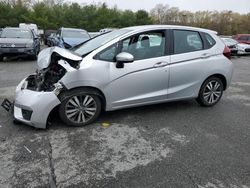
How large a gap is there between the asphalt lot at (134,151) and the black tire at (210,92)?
34 cm

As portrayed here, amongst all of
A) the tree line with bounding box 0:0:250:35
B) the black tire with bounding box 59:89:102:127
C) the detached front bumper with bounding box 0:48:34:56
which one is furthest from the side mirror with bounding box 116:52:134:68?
the tree line with bounding box 0:0:250:35

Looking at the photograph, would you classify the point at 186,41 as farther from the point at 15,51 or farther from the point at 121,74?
the point at 15,51

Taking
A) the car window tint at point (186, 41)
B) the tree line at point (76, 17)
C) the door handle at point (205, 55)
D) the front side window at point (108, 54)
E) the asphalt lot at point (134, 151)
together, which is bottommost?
the asphalt lot at point (134, 151)

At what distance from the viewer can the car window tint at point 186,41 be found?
15.0 feet

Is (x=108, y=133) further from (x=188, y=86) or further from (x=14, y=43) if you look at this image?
(x=14, y=43)

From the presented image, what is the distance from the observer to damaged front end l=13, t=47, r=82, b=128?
3676 mm

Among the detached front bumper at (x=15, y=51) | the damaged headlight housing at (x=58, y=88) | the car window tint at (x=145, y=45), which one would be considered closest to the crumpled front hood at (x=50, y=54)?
the damaged headlight housing at (x=58, y=88)

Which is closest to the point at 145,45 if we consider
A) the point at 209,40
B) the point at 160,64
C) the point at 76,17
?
the point at 160,64

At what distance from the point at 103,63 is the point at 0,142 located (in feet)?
6.13

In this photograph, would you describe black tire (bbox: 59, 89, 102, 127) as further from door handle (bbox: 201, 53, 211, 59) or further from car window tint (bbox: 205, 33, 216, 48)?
car window tint (bbox: 205, 33, 216, 48)

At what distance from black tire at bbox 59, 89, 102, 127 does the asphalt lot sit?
5.4 inches

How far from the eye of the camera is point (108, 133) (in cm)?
389

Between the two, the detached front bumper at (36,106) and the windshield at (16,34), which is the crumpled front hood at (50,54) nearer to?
the detached front bumper at (36,106)

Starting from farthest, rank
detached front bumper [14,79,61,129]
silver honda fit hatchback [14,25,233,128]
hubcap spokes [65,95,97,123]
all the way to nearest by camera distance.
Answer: hubcap spokes [65,95,97,123] → silver honda fit hatchback [14,25,233,128] → detached front bumper [14,79,61,129]
